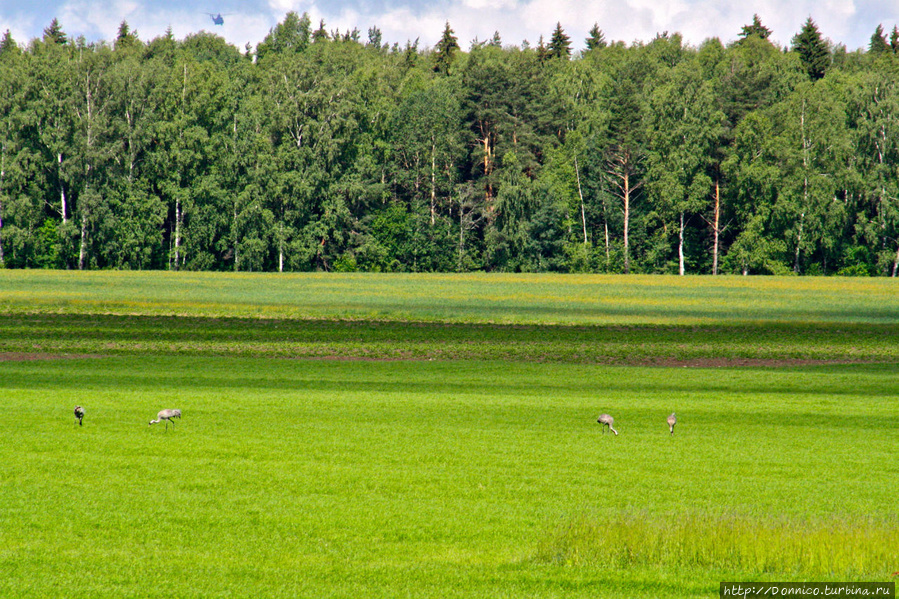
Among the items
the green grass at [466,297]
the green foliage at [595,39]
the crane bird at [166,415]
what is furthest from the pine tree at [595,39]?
the crane bird at [166,415]

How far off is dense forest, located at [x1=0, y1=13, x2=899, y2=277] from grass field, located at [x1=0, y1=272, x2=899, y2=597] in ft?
221

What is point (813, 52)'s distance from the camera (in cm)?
12400

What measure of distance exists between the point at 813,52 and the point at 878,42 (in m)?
30.3

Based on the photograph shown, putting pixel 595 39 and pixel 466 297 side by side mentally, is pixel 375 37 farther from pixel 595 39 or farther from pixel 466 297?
pixel 466 297

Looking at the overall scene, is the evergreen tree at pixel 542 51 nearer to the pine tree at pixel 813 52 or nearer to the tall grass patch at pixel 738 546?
the pine tree at pixel 813 52

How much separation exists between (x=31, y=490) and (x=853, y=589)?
8491 mm

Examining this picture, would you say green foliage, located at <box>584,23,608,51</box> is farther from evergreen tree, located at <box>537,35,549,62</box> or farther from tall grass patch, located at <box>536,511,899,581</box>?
tall grass patch, located at <box>536,511,899,581</box>

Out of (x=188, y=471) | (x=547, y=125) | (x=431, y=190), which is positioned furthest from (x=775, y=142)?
(x=188, y=471)

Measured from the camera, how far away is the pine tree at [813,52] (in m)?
123

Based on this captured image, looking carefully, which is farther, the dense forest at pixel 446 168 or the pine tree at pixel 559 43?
the pine tree at pixel 559 43

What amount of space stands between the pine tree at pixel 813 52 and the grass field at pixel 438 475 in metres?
102

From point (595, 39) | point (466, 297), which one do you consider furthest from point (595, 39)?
point (466, 297)

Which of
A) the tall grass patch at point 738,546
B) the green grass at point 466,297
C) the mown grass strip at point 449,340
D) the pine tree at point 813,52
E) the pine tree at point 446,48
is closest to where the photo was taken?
the tall grass patch at point 738,546

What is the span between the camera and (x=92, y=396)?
65.2ft
